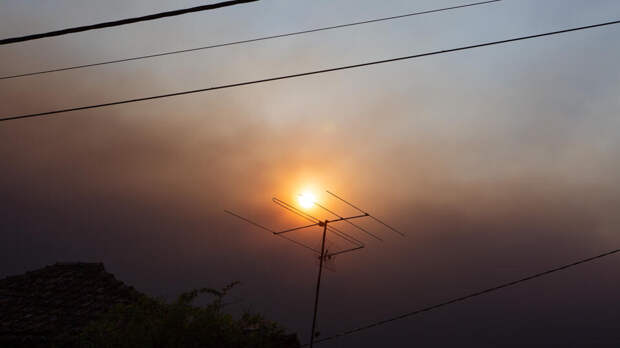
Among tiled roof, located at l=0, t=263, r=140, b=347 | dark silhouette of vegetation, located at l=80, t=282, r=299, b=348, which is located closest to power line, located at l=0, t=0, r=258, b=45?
dark silhouette of vegetation, located at l=80, t=282, r=299, b=348

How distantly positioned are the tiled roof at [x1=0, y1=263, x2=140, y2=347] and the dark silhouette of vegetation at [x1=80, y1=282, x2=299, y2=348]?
420cm

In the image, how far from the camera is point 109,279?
818 inches

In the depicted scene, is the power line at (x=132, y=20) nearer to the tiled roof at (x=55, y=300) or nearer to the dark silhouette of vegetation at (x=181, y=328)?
the dark silhouette of vegetation at (x=181, y=328)

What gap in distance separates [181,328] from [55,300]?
914 centimetres

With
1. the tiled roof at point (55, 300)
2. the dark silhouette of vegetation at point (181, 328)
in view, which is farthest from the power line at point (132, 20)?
the tiled roof at point (55, 300)

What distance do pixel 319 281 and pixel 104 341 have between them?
5526 mm

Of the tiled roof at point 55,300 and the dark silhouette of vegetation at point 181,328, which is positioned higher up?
the tiled roof at point 55,300

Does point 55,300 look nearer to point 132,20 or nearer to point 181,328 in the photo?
point 181,328

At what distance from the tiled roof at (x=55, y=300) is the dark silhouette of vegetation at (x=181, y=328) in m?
4.20

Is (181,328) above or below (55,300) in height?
below

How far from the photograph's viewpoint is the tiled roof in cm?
1662

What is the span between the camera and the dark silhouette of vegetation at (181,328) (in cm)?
1211

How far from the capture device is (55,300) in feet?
63.1

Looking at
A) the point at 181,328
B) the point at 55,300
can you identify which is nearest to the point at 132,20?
the point at 181,328
